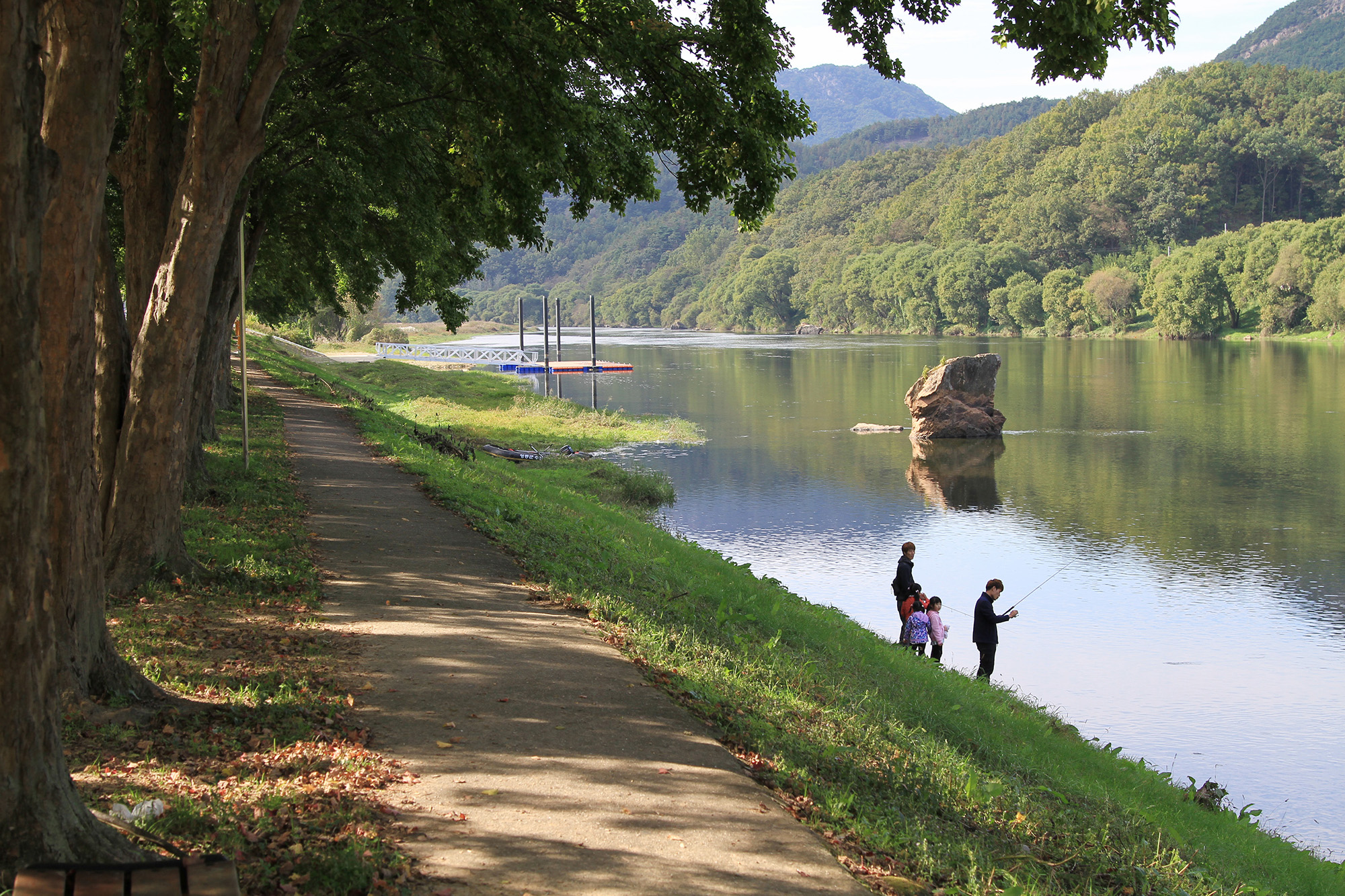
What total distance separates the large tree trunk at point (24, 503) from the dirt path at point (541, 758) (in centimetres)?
154

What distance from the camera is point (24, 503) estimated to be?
4.36 metres

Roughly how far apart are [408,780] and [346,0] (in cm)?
850

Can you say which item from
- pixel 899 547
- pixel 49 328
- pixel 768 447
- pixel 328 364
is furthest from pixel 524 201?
pixel 328 364

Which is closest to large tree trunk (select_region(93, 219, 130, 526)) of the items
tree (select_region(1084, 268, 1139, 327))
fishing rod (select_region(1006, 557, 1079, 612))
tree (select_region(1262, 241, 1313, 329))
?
fishing rod (select_region(1006, 557, 1079, 612))

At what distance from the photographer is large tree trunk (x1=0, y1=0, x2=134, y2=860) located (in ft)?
14.0

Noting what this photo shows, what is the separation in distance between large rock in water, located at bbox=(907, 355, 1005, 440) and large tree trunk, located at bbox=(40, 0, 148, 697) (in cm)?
3610

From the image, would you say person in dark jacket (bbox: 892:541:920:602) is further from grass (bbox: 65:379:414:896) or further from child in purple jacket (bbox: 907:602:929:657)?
grass (bbox: 65:379:414:896)

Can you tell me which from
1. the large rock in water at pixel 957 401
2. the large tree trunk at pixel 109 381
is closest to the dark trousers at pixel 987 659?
the large tree trunk at pixel 109 381

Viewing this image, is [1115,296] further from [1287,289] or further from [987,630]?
[987,630]

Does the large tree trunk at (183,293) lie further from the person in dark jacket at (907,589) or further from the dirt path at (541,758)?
the person in dark jacket at (907,589)

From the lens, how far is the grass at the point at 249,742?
5.05 meters

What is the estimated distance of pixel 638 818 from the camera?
5.74 m

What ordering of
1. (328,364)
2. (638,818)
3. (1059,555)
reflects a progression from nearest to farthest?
(638,818), (1059,555), (328,364)

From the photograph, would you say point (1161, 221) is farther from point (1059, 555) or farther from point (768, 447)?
point (1059, 555)
